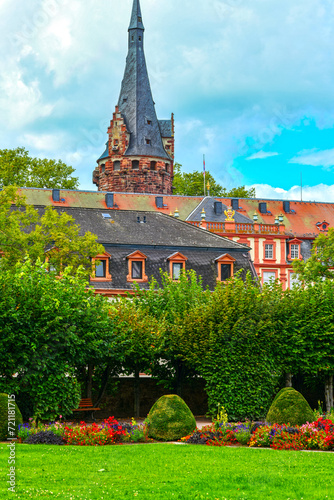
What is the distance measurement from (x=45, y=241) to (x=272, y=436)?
1132 inches

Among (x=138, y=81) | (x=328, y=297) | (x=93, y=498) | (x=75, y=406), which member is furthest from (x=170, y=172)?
(x=93, y=498)

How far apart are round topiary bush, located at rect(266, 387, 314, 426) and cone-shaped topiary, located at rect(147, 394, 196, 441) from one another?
2.95 m

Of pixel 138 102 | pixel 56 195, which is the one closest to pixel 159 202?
pixel 56 195

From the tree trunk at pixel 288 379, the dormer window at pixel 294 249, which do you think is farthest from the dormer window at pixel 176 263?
the dormer window at pixel 294 249

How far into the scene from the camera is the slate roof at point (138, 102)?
119 m

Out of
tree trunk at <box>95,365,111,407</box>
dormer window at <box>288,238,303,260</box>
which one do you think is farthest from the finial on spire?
tree trunk at <box>95,365,111,407</box>

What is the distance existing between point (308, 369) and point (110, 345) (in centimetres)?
1007

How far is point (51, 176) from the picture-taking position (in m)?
106

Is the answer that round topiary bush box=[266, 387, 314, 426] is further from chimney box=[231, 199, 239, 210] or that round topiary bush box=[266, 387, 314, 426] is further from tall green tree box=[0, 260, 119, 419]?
chimney box=[231, 199, 239, 210]

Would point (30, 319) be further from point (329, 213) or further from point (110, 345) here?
point (329, 213)

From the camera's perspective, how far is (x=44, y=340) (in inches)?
1328

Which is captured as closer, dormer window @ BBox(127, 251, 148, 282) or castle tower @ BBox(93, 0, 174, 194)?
dormer window @ BBox(127, 251, 148, 282)

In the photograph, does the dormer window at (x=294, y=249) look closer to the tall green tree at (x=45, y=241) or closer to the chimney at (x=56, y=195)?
the chimney at (x=56, y=195)

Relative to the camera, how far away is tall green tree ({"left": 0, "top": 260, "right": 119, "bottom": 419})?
32.9 m
